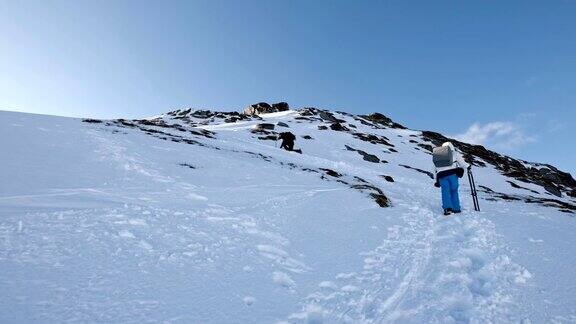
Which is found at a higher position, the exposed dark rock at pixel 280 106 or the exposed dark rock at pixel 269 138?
the exposed dark rock at pixel 280 106

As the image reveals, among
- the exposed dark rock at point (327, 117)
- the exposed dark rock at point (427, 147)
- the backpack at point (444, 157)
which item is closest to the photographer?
the backpack at point (444, 157)

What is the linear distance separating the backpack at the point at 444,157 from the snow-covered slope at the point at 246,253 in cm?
169

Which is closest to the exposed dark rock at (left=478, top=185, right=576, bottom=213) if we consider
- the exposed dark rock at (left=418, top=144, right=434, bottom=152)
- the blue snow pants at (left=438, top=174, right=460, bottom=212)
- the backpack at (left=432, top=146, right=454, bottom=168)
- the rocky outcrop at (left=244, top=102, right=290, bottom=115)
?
the blue snow pants at (left=438, top=174, right=460, bottom=212)

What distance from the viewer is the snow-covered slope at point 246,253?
4379 millimetres

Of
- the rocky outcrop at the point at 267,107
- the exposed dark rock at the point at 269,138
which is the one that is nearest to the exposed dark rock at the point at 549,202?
the exposed dark rock at the point at 269,138

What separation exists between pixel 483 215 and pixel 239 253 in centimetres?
878

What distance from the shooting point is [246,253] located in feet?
20.3

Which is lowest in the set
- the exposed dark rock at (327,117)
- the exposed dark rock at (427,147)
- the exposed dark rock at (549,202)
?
the exposed dark rock at (549,202)

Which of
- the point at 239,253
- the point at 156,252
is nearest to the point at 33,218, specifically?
the point at 156,252

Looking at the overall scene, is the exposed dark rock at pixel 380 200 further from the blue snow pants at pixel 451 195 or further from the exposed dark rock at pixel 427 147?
the exposed dark rock at pixel 427 147

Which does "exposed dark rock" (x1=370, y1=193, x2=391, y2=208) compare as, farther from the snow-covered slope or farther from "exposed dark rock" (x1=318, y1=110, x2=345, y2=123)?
"exposed dark rock" (x1=318, y1=110, x2=345, y2=123)

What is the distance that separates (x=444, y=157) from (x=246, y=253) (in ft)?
30.1

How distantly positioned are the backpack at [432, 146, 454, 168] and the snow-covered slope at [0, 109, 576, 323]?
5.54 ft

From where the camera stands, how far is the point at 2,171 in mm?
9281
